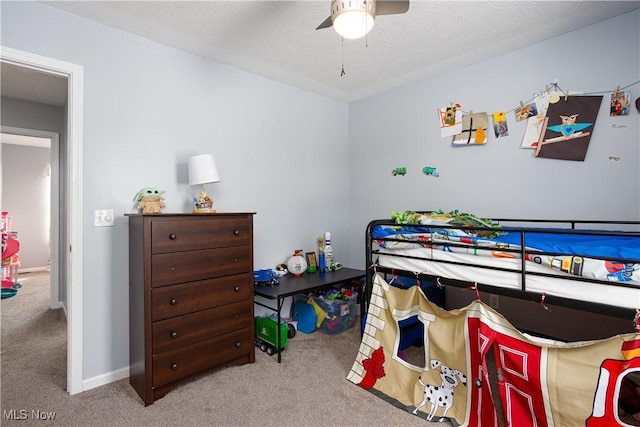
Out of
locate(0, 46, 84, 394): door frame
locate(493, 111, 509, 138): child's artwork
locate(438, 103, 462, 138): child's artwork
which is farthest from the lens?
locate(438, 103, 462, 138): child's artwork

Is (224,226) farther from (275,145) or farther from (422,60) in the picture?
(422,60)

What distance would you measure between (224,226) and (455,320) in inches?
62.8

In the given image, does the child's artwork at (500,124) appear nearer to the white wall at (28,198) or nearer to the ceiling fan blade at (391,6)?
the ceiling fan blade at (391,6)

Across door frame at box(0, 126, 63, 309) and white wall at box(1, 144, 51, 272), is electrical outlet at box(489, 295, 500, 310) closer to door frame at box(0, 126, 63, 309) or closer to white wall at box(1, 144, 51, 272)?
door frame at box(0, 126, 63, 309)

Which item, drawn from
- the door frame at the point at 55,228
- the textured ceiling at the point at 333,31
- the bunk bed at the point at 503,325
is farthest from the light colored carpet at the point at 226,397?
the textured ceiling at the point at 333,31

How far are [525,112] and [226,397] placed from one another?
296 cm

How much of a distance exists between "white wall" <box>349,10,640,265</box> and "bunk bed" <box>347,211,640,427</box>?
27cm

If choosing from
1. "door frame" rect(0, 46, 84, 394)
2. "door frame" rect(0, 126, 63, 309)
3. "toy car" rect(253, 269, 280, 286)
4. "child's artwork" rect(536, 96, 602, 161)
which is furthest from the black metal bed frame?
"door frame" rect(0, 126, 63, 309)

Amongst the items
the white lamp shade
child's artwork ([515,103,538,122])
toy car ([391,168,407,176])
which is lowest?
the white lamp shade

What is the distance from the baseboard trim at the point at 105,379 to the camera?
2.17 m

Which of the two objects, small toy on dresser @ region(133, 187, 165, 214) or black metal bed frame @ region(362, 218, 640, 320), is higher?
small toy on dresser @ region(133, 187, 165, 214)

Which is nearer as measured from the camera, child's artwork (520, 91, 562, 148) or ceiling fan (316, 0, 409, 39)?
ceiling fan (316, 0, 409, 39)

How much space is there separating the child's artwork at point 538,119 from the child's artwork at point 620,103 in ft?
1.04

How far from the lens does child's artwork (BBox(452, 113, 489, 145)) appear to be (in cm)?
282
